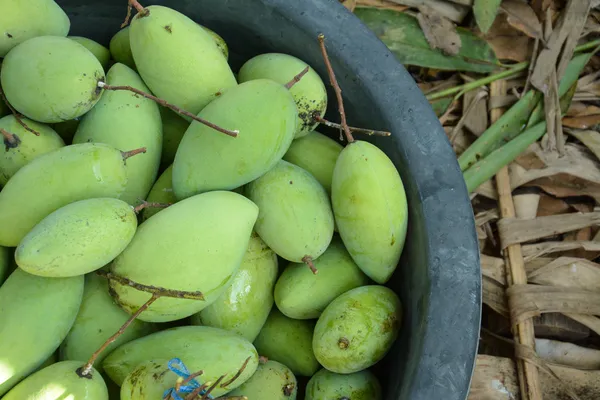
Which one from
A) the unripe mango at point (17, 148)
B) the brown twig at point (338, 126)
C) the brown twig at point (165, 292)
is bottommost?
the brown twig at point (165, 292)

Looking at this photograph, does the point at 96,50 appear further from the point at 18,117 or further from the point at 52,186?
the point at 52,186

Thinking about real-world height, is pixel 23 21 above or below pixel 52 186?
above

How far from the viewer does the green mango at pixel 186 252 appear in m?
0.80

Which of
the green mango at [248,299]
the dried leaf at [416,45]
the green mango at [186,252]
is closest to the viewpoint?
the green mango at [186,252]

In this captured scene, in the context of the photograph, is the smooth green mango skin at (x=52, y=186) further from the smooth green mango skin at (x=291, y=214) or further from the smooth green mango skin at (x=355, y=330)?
the smooth green mango skin at (x=355, y=330)

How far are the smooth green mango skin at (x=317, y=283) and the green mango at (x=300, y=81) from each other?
0.21 meters

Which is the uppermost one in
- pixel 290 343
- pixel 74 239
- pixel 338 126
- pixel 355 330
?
pixel 338 126

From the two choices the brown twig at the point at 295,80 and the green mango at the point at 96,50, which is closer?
the brown twig at the point at 295,80

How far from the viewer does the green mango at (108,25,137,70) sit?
3.47 ft

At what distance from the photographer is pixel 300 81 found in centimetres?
97

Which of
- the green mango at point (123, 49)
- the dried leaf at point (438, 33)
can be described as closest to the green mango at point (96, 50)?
the green mango at point (123, 49)

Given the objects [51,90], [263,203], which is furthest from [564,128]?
[51,90]

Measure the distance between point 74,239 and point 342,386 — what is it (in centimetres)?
42

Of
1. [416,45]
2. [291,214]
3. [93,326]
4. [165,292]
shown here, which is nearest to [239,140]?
[291,214]
